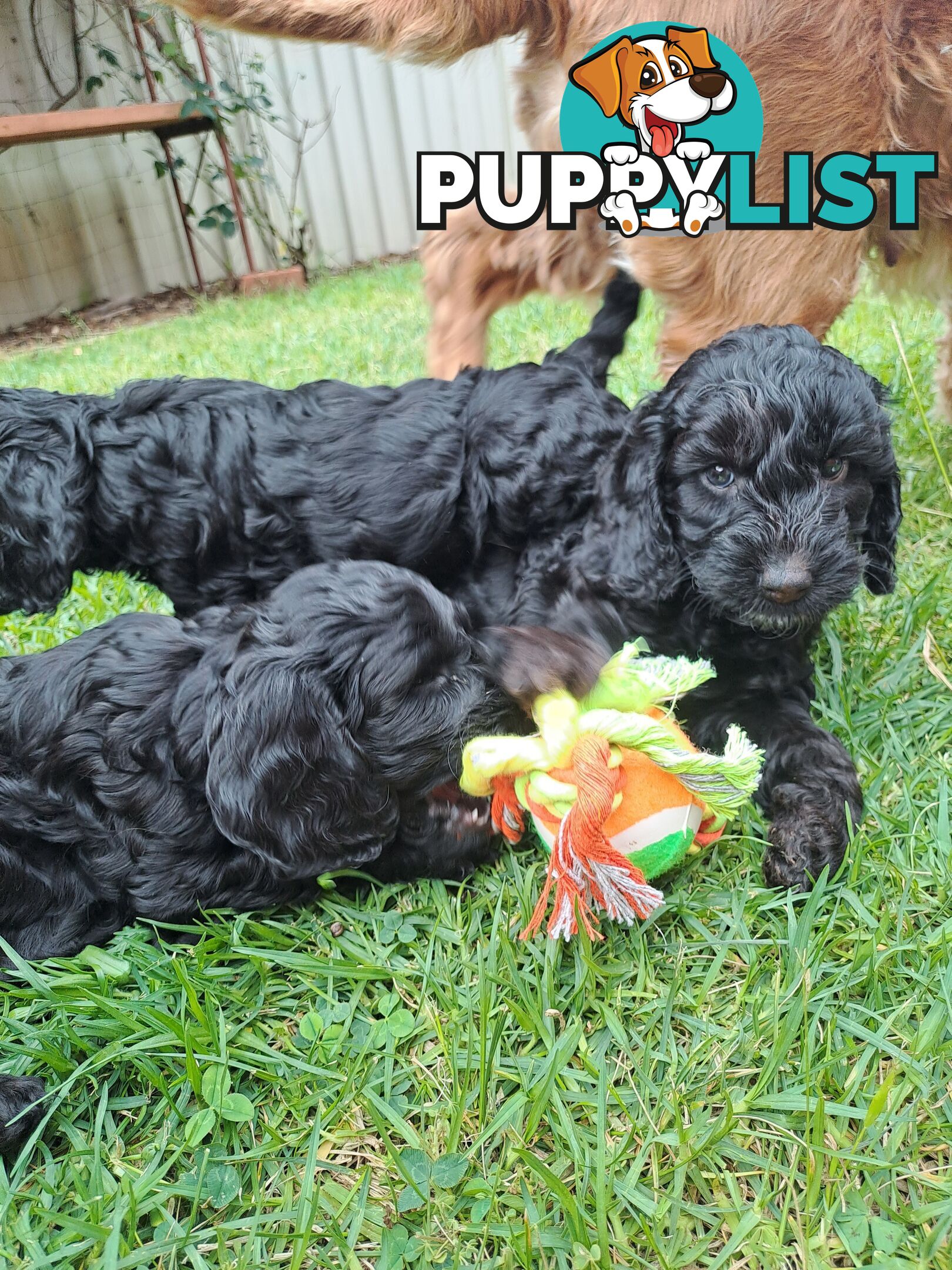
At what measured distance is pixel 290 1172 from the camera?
137 centimetres

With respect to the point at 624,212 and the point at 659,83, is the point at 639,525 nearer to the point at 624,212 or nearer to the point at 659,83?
the point at 624,212

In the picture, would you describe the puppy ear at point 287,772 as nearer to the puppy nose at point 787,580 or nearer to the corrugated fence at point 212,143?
the puppy nose at point 787,580

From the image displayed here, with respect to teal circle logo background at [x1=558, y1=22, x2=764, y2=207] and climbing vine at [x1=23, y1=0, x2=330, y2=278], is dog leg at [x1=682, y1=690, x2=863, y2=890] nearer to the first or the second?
teal circle logo background at [x1=558, y1=22, x2=764, y2=207]

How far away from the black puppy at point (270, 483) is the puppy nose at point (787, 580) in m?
0.75

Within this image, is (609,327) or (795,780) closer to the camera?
(795,780)

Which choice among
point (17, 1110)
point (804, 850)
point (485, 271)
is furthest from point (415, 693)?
point (485, 271)

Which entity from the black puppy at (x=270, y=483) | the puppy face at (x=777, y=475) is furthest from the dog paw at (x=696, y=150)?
the puppy face at (x=777, y=475)

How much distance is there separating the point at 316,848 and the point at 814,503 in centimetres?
114

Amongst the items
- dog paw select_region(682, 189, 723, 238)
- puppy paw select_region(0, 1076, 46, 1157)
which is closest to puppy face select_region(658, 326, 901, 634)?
dog paw select_region(682, 189, 723, 238)

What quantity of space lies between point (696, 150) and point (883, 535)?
1.16 metres

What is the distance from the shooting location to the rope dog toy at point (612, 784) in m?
1.46

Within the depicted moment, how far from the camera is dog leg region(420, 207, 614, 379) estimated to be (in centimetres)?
297

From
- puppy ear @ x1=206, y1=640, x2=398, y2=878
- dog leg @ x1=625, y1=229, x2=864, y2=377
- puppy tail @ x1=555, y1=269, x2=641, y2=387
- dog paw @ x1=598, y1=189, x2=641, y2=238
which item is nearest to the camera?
puppy ear @ x1=206, y1=640, x2=398, y2=878

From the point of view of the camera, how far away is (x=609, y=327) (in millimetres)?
2809
